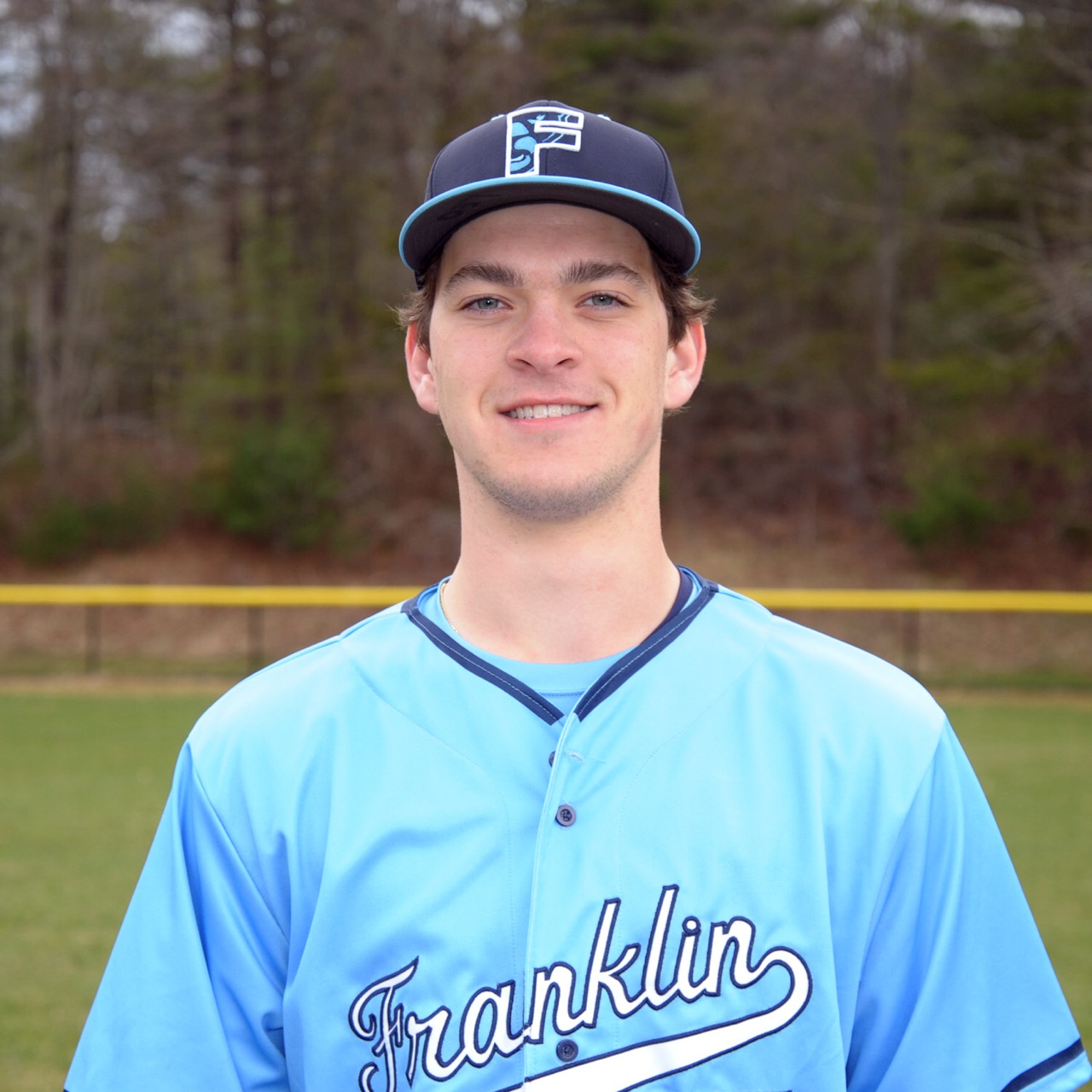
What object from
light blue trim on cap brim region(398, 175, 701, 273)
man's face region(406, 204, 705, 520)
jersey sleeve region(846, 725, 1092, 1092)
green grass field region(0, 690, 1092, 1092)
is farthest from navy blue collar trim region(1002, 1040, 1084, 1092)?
green grass field region(0, 690, 1092, 1092)

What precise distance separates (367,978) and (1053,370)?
66.1 feet

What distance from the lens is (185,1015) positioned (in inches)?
61.8

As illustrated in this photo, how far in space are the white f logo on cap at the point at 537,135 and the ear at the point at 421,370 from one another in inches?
13.4

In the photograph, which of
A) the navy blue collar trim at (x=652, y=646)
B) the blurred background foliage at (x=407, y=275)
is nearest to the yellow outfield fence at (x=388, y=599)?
the blurred background foliage at (x=407, y=275)

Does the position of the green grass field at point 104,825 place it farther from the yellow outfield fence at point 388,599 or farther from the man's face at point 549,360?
the man's face at point 549,360

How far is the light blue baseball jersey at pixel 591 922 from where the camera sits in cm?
156

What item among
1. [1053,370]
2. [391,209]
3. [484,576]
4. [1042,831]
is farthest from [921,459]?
[484,576]

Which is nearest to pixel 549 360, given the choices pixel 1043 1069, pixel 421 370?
pixel 421 370

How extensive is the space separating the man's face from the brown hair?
76 mm

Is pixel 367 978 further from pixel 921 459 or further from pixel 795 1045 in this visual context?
pixel 921 459

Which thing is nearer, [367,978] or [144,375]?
[367,978]

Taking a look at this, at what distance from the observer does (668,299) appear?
1901 millimetres

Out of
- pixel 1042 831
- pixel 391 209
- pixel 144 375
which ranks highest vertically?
pixel 391 209

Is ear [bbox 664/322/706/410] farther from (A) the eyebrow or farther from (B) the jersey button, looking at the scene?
(B) the jersey button
